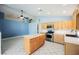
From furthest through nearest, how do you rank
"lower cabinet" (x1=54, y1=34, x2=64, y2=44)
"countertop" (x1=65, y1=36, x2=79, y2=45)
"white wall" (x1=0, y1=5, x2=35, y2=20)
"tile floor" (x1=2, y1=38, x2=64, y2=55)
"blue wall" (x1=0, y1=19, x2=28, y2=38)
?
"tile floor" (x1=2, y1=38, x2=64, y2=55) → "lower cabinet" (x1=54, y1=34, x2=64, y2=44) → "blue wall" (x1=0, y1=19, x2=28, y2=38) → "countertop" (x1=65, y1=36, x2=79, y2=45) → "white wall" (x1=0, y1=5, x2=35, y2=20)

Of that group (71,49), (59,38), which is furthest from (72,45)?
(59,38)

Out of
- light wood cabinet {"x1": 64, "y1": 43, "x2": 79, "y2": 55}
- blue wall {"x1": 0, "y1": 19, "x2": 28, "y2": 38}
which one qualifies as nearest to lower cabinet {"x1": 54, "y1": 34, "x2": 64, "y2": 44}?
light wood cabinet {"x1": 64, "y1": 43, "x2": 79, "y2": 55}

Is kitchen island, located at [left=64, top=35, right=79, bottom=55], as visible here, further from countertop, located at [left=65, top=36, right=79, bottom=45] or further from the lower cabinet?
the lower cabinet

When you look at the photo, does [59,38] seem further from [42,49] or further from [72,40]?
[42,49]

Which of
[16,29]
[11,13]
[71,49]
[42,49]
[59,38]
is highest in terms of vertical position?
[11,13]

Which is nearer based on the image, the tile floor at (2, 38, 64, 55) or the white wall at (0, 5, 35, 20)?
the white wall at (0, 5, 35, 20)

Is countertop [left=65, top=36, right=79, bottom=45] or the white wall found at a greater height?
the white wall

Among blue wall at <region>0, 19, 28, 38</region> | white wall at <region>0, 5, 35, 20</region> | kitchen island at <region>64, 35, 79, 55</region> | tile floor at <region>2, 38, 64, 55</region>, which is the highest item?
white wall at <region>0, 5, 35, 20</region>

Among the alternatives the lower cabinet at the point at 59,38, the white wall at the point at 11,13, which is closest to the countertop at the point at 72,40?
the lower cabinet at the point at 59,38
